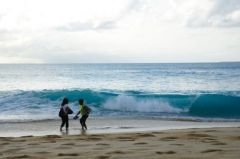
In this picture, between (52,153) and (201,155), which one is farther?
(52,153)

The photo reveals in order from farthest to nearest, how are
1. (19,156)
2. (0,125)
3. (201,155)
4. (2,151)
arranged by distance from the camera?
(0,125) → (2,151) → (19,156) → (201,155)

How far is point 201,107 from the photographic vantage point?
103 feet

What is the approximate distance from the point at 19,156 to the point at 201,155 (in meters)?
3.75

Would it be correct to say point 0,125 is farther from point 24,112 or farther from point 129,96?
point 129,96

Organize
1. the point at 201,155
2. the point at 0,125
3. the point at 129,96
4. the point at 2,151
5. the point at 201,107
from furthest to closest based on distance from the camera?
1. the point at 129,96
2. the point at 201,107
3. the point at 0,125
4. the point at 2,151
5. the point at 201,155

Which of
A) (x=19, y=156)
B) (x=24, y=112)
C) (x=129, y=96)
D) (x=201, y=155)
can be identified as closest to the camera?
(x=201, y=155)

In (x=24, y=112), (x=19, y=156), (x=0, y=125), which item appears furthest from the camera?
(x=24, y=112)

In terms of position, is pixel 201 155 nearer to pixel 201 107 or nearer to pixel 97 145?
pixel 97 145

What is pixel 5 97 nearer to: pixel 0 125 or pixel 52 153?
pixel 0 125

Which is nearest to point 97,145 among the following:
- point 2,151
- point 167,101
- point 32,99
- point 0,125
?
point 2,151

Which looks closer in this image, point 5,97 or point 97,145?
point 97,145

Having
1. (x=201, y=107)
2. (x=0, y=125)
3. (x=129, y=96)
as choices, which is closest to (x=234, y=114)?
(x=201, y=107)

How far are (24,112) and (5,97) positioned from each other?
8.69 metres

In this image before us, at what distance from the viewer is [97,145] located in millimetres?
10469
